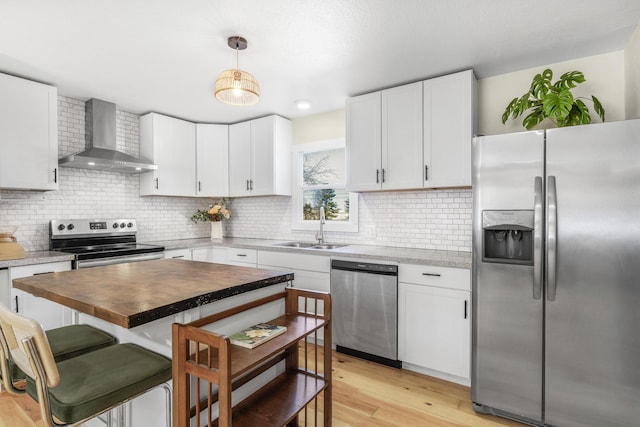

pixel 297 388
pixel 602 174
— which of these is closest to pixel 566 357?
pixel 602 174

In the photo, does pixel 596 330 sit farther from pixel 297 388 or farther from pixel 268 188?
pixel 268 188

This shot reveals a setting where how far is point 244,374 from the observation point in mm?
1609

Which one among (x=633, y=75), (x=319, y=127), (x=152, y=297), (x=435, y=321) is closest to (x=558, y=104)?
(x=633, y=75)

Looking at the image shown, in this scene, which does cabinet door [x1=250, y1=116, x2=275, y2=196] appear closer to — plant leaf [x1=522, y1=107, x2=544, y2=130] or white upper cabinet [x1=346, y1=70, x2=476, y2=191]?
white upper cabinet [x1=346, y1=70, x2=476, y2=191]

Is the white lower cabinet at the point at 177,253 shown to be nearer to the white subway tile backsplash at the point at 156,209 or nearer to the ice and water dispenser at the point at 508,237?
the white subway tile backsplash at the point at 156,209

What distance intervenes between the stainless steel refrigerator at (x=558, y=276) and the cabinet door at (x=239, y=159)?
2.80 m

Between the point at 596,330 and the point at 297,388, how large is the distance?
66.1 inches

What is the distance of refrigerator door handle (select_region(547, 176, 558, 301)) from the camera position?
1946 mm

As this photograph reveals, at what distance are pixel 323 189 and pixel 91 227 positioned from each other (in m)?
2.52

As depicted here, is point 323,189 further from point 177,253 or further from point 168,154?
point 168,154

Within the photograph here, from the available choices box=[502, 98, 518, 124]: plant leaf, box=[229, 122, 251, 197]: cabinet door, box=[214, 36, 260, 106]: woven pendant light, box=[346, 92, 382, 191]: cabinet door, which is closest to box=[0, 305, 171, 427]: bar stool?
box=[214, 36, 260, 106]: woven pendant light

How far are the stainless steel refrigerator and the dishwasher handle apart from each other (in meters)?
→ 0.70

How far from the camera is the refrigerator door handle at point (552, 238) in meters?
1.95

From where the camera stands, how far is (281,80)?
3.00 metres
